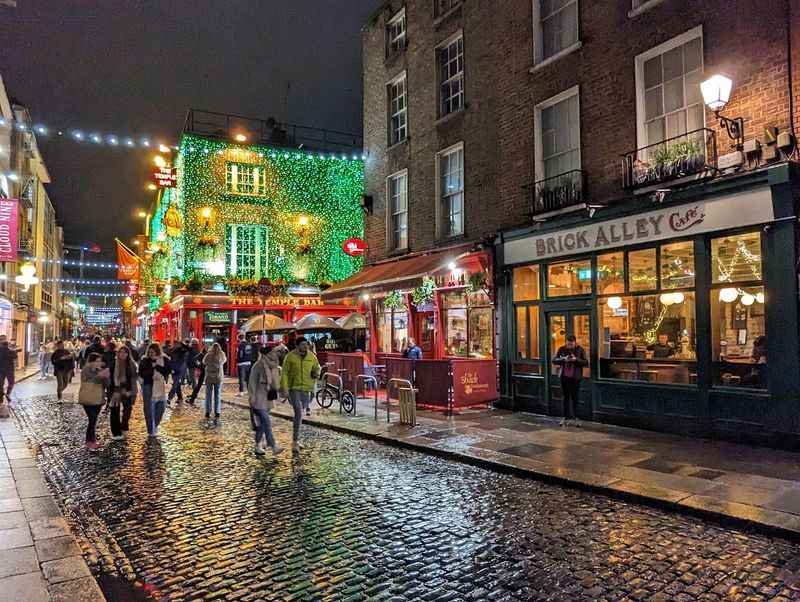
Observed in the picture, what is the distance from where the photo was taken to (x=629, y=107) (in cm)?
1143

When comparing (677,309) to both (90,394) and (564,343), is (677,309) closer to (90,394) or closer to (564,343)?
(564,343)

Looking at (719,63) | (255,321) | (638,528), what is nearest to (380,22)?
(255,321)

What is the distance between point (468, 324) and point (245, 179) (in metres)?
18.0

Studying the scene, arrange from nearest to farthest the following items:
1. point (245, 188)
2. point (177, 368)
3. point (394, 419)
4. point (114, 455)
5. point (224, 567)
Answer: point (224, 567) → point (114, 455) → point (394, 419) → point (177, 368) → point (245, 188)

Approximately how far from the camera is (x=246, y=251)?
29719 mm

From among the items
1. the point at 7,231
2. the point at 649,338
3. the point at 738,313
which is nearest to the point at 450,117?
the point at 649,338

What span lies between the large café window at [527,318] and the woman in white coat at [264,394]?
20.9 feet

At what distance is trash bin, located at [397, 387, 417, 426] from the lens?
1171 cm

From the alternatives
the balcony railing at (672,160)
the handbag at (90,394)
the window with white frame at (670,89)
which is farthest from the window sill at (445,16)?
the handbag at (90,394)

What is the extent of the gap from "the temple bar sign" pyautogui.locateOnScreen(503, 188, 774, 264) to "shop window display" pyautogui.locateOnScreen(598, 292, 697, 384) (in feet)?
3.76

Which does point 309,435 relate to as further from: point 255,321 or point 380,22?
point 380,22

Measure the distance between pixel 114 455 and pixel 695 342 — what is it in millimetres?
9909

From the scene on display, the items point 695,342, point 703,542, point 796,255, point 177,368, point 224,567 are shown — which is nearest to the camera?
point 224,567

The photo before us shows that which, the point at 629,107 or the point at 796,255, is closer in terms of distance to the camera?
the point at 796,255
